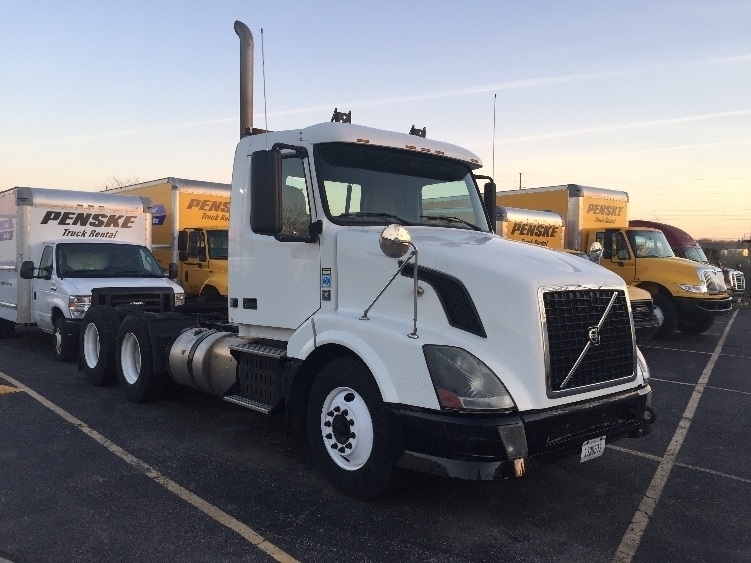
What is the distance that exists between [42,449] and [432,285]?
3.78 metres

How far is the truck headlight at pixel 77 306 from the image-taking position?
30.6 ft

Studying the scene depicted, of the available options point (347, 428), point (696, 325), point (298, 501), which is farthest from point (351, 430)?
point (696, 325)

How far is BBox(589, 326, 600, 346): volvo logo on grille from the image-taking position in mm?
4223

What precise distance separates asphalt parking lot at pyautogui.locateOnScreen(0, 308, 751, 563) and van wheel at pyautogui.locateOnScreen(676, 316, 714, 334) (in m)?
8.21

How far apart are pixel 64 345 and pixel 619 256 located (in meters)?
11.4

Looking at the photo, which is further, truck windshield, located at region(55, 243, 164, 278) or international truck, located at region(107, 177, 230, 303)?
international truck, located at region(107, 177, 230, 303)

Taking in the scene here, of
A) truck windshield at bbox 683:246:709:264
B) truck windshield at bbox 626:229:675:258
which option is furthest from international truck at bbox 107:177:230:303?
truck windshield at bbox 683:246:709:264

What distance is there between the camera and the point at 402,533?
156 inches

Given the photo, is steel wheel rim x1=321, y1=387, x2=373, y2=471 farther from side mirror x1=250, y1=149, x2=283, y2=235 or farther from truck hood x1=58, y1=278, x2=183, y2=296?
truck hood x1=58, y1=278, x2=183, y2=296

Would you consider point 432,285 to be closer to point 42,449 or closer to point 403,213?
point 403,213

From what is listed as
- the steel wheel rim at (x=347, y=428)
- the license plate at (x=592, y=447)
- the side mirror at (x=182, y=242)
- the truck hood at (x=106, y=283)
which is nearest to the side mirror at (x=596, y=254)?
the license plate at (x=592, y=447)

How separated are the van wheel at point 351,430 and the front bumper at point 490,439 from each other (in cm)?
18

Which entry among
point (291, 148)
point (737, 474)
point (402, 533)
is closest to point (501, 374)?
point (402, 533)

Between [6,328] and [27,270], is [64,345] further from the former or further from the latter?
[6,328]
